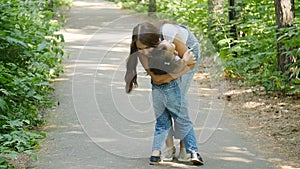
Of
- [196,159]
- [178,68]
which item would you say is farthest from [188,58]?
[196,159]

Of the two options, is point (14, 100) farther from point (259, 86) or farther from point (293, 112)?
point (259, 86)

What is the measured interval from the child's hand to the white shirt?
→ 16 cm

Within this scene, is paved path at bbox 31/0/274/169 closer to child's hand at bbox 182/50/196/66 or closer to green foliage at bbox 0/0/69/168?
green foliage at bbox 0/0/69/168

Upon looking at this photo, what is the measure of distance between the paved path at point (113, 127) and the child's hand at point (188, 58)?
115 centimetres

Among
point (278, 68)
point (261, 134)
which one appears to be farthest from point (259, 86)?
point (261, 134)

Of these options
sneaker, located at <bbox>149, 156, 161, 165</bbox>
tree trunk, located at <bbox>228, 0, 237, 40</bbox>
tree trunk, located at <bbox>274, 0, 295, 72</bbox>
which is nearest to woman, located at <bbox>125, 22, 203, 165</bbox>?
sneaker, located at <bbox>149, 156, 161, 165</bbox>

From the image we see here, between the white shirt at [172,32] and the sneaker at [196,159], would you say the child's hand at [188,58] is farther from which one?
the sneaker at [196,159]

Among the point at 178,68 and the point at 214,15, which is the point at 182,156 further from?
the point at 214,15

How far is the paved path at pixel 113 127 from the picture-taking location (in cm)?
633

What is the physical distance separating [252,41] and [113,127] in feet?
15.9

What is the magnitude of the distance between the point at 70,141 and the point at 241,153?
88.0 inches

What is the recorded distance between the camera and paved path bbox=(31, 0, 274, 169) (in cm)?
633

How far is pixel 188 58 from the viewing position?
5.96 m

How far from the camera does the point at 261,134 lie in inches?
297
